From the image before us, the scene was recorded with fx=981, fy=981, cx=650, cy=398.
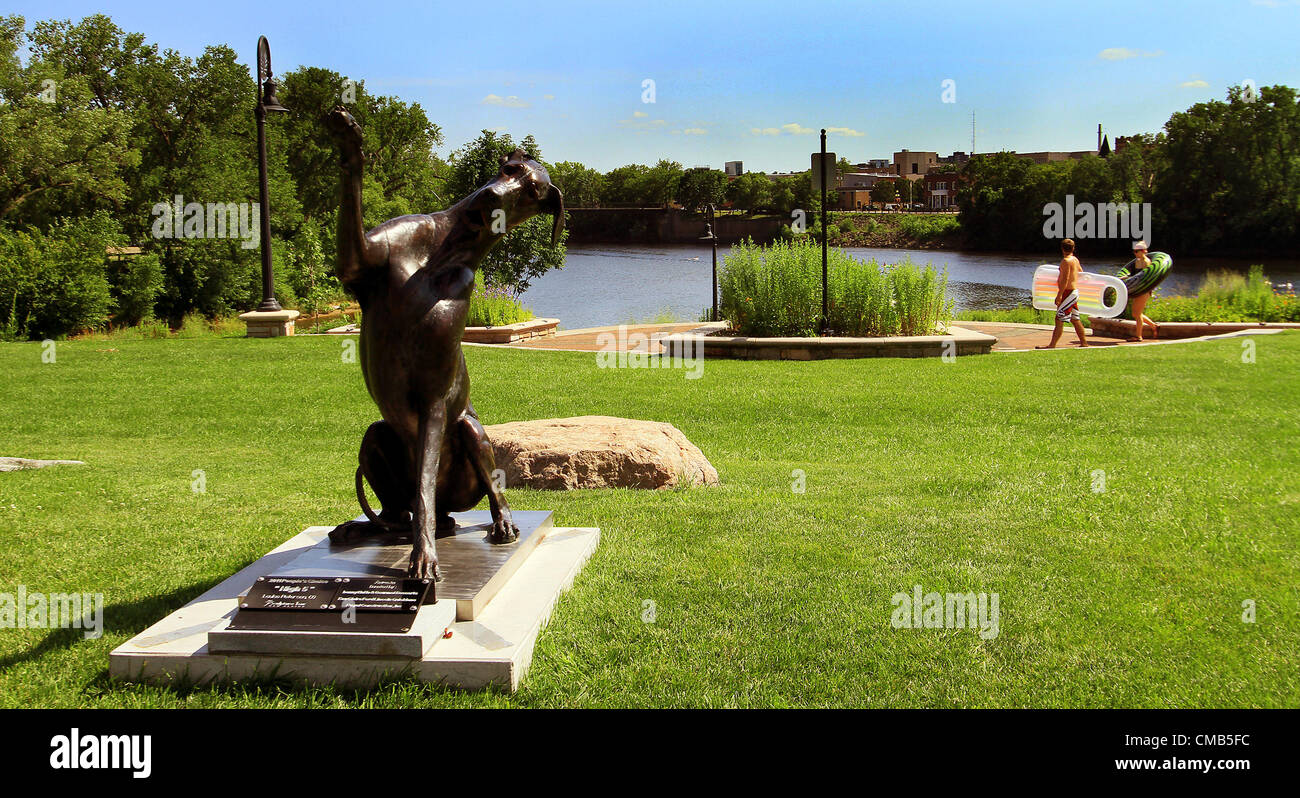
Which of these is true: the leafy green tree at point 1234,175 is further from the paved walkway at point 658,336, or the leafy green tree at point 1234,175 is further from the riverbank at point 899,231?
the paved walkway at point 658,336

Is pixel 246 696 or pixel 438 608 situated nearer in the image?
pixel 246 696

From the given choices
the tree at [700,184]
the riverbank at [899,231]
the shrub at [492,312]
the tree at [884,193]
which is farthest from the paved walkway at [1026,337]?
the tree at [884,193]

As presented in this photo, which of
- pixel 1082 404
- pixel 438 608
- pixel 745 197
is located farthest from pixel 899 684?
pixel 745 197

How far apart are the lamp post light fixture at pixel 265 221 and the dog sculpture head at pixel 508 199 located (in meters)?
13.8

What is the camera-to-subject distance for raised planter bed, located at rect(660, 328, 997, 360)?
627 inches

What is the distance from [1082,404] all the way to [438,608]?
9.15m

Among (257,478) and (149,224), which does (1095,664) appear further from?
(149,224)

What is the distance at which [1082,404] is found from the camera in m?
11.1

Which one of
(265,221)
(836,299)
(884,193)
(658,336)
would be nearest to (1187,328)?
(836,299)

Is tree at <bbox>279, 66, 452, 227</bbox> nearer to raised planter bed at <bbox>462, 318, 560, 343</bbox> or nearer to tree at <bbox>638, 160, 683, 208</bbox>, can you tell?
raised planter bed at <bbox>462, 318, 560, 343</bbox>

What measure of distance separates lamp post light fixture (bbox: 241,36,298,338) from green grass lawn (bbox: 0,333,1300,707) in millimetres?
5852

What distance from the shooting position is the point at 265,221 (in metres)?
17.7
